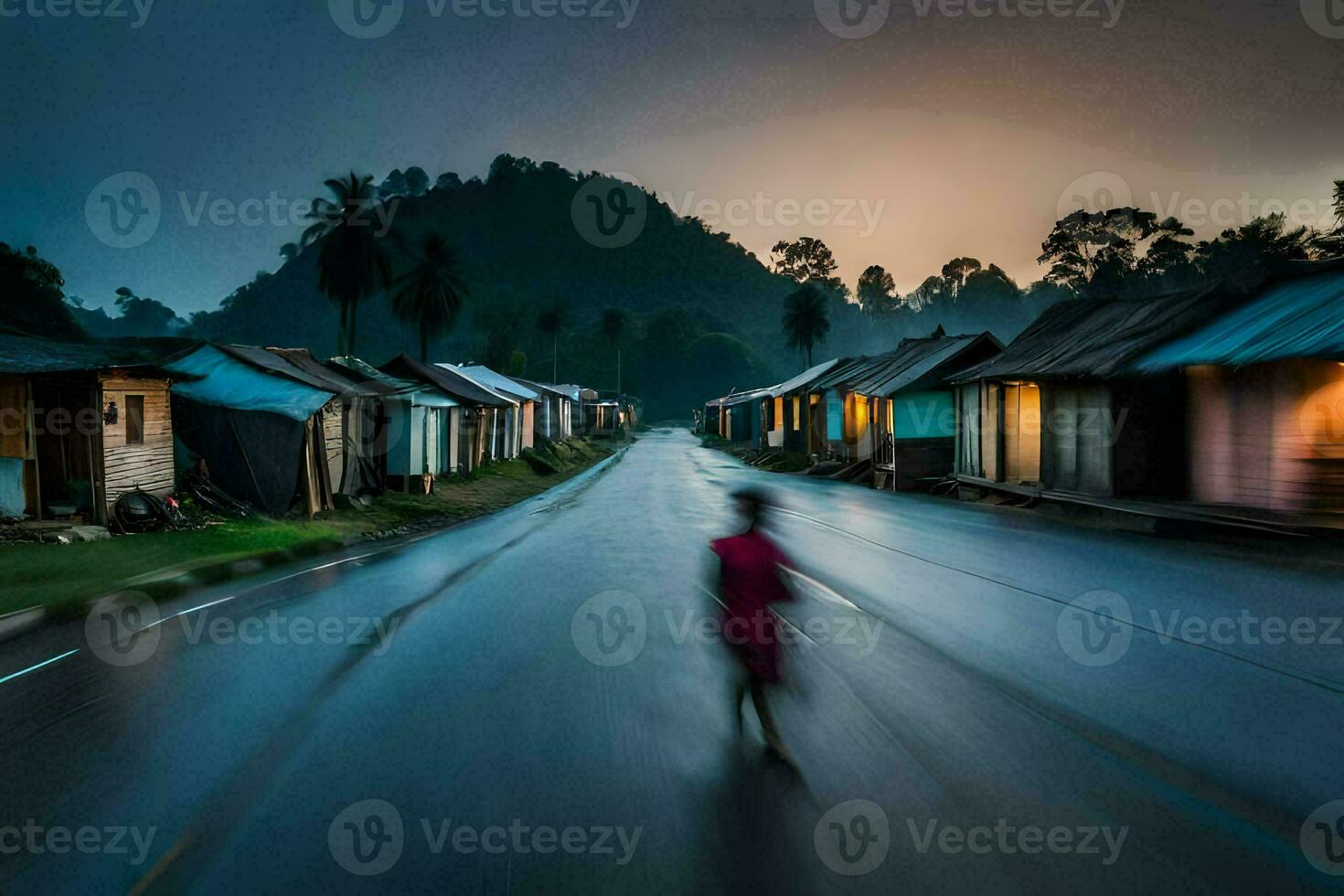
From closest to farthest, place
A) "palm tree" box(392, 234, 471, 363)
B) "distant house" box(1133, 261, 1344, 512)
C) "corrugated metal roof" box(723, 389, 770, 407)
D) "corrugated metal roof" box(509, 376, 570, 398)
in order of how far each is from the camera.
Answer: "distant house" box(1133, 261, 1344, 512)
"corrugated metal roof" box(509, 376, 570, 398)
"corrugated metal roof" box(723, 389, 770, 407)
"palm tree" box(392, 234, 471, 363)

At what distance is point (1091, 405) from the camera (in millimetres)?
19844

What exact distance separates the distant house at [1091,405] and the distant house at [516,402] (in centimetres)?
2529

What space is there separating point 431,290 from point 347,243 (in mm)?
12416

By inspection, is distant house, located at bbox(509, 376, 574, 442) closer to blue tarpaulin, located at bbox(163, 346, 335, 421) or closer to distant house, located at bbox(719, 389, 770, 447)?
distant house, located at bbox(719, 389, 770, 447)

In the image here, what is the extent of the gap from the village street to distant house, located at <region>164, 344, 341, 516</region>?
945cm

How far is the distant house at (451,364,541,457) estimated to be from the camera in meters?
43.2

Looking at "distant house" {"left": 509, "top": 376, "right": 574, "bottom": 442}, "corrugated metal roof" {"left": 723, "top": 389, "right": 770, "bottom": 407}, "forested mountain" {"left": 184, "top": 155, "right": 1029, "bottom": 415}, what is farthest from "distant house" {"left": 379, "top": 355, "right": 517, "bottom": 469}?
"forested mountain" {"left": 184, "top": 155, "right": 1029, "bottom": 415}

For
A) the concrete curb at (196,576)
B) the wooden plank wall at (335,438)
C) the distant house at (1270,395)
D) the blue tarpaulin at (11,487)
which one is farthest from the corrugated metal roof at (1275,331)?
the blue tarpaulin at (11,487)

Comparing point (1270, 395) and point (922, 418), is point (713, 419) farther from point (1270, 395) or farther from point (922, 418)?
point (1270, 395)

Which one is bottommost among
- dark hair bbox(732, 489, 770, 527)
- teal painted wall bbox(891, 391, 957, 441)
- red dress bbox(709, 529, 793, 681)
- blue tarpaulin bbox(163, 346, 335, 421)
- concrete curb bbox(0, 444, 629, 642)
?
concrete curb bbox(0, 444, 629, 642)

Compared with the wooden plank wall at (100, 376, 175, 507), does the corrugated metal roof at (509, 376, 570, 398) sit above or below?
above

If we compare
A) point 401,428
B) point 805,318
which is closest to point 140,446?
point 401,428

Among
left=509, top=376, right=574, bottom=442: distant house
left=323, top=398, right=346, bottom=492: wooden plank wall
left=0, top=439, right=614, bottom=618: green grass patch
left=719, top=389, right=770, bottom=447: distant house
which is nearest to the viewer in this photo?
left=0, top=439, right=614, bottom=618: green grass patch

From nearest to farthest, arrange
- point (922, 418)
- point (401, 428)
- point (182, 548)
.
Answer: point (182, 548)
point (401, 428)
point (922, 418)
